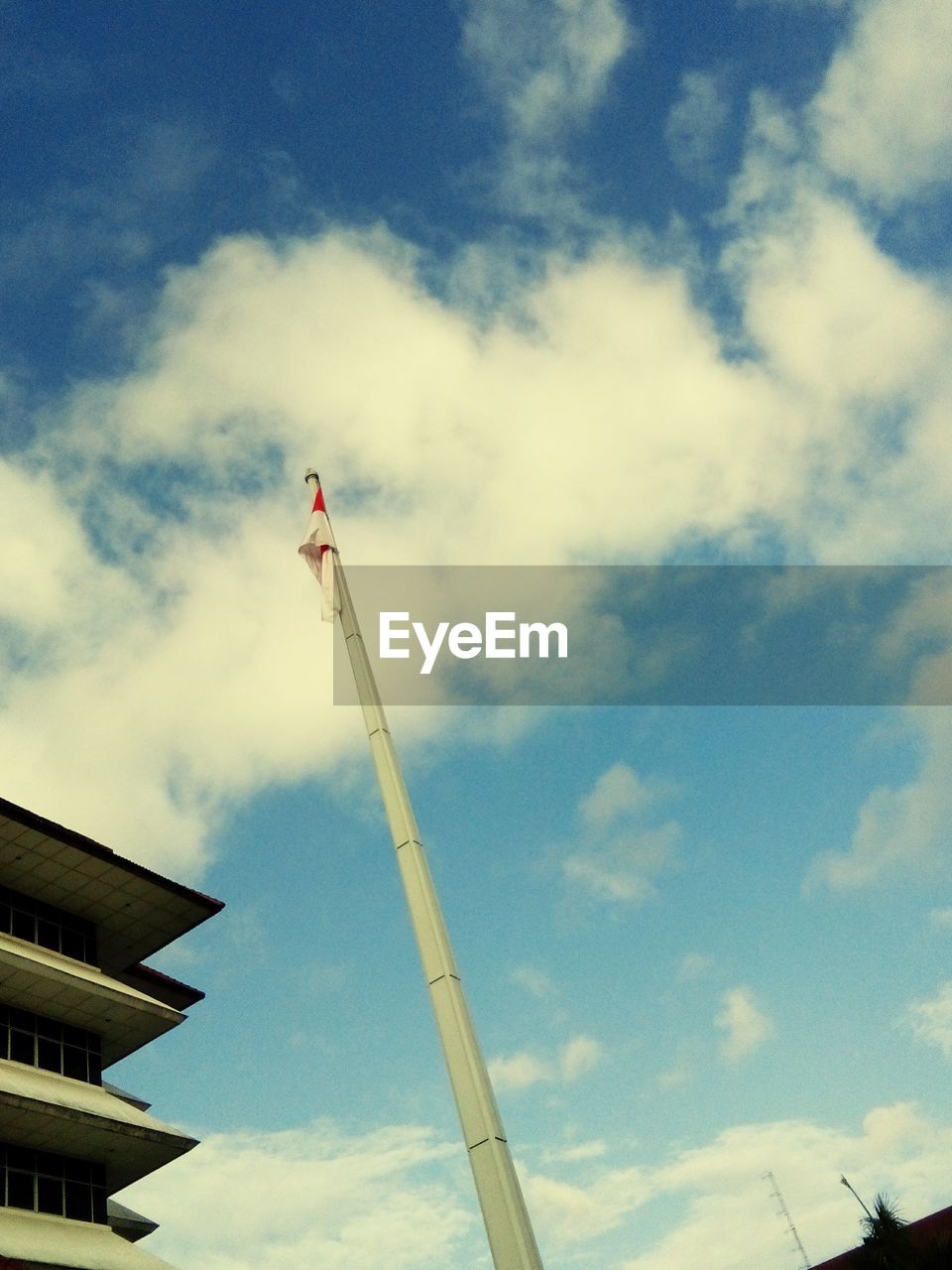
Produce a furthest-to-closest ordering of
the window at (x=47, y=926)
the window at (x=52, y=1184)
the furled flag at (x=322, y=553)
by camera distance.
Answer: the window at (x=47, y=926) → the window at (x=52, y=1184) → the furled flag at (x=322, y=553)

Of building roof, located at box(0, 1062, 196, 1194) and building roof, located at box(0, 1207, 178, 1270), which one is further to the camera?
building roof, located at box(0, 1062, 196, 1194)

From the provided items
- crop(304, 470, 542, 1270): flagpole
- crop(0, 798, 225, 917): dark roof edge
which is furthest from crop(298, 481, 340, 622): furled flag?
crop(0, 798, 225, 917): dark roof edge

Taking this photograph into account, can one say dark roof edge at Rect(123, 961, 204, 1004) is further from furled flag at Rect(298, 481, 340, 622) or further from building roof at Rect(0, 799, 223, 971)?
furled flag at Rect(298, 481, 340, 622)

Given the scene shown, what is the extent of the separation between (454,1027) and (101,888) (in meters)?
25.1

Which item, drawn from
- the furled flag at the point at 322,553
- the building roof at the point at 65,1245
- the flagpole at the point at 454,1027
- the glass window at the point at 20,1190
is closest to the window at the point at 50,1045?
the glass window at the point at 20,1190

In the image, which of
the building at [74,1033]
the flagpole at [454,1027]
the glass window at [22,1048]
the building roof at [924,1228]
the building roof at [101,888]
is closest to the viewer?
the flagpole at [454,1027]

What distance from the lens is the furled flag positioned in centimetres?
1700

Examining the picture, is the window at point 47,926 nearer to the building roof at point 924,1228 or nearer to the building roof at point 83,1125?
the building roof at point 83,1125

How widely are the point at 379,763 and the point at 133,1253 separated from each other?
21588 millimetres

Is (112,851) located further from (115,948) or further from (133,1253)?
(133,1253)

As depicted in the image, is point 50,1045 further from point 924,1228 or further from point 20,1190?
point 924,1228

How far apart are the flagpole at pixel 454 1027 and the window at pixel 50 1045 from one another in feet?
69.0

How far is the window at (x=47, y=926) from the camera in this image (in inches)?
1233

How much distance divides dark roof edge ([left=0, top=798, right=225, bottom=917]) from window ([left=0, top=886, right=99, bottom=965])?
9.22 feet
